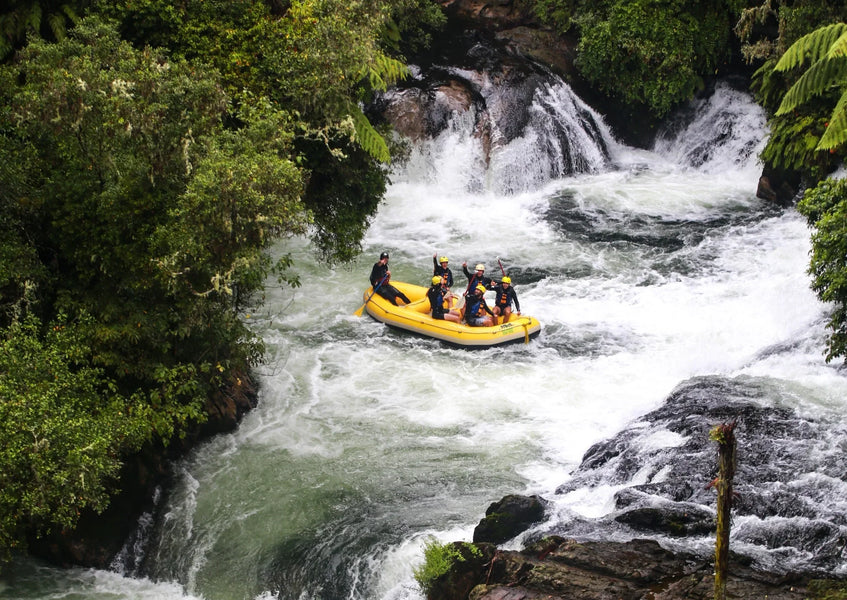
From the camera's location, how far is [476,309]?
15.9 metres

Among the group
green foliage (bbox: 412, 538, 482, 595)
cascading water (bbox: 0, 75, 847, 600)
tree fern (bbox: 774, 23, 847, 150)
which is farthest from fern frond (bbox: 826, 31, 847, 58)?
green foliage (bbox: 412, 538, 482, 595)

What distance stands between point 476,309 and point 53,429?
28.7ft

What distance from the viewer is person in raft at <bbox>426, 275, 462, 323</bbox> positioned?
15977 millimetres

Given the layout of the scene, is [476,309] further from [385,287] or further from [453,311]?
[385,287]

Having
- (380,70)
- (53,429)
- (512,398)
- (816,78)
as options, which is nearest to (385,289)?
(512,398)

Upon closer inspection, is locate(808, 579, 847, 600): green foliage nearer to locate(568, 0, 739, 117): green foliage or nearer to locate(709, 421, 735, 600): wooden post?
locate(709, 421, 735, 600): wooden post

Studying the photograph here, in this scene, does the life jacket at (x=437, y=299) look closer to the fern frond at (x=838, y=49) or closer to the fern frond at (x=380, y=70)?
the fern frond at (x=380, y=70)

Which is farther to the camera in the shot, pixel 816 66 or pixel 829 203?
pixel 816 66

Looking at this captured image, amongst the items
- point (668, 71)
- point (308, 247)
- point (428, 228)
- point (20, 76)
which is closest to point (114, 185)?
point (20, 76)

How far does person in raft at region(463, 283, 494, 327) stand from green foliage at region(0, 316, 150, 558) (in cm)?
711

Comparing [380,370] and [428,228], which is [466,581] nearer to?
[380,370]

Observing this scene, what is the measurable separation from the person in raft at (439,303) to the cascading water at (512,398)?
0.54m

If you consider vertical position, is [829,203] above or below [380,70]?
below

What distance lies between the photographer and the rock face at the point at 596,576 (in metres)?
8.75
